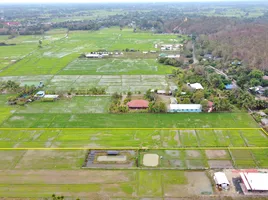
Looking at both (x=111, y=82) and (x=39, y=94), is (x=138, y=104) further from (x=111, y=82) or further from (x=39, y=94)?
(x=39, y=94)

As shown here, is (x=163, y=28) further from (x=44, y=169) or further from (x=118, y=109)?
(x=44, y=169)

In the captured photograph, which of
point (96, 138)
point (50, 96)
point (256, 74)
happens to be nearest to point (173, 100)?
point (96, 138)

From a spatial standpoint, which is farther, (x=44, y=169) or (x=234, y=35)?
(x=234, y=35)

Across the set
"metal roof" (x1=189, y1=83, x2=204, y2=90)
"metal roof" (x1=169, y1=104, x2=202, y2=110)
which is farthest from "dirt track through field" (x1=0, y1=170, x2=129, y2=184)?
"metal roof" (x1=189, y1=83, x2=204, y2=90)

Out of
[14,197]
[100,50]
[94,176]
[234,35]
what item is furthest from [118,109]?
[234,35]

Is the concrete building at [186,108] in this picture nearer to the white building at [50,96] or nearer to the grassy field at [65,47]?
the white building at [50,96]

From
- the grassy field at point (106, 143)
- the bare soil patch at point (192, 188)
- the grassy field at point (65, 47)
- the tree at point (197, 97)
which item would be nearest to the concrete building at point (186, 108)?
the grassy field at point (106, 143)

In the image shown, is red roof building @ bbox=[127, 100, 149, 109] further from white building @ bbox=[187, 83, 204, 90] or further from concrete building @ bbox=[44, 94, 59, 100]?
concrete building @ bbox=[44, 94, 59, 100]
